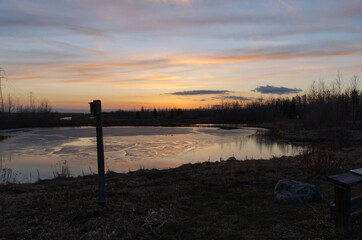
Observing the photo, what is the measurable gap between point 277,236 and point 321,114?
35.8 m

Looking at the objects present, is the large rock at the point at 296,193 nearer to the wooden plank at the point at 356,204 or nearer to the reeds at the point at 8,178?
the wooden plank at the point at 356,204

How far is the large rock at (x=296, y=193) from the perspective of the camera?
16.7 feet

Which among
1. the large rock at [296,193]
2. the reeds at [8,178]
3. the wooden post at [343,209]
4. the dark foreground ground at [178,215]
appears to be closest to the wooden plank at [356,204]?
the wooden post at [343,209]

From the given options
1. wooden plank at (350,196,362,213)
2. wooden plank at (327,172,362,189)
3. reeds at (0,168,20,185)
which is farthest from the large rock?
reeds at (0,168,20,185)

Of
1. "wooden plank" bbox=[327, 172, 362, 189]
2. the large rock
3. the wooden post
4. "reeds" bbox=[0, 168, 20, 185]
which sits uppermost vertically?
"wooden plank" bbox=[327, 172, 362, 189]

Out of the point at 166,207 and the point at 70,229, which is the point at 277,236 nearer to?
the point at 166,207

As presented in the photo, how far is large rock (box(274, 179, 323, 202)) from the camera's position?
5098mm

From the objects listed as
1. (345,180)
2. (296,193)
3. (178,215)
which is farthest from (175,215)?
(345,180)

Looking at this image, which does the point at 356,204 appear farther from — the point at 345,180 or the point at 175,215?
the point at 175,215

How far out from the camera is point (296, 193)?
5.17 m

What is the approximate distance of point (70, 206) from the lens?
16.3 ft

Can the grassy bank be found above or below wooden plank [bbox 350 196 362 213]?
below

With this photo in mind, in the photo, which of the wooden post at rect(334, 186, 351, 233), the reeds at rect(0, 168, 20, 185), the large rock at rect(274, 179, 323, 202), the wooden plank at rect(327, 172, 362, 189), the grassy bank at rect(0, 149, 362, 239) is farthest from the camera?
the reeds at rect(0, 168, 20, 185)

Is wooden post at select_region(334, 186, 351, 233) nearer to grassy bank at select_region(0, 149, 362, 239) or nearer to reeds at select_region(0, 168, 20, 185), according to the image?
grassy bank at select_region(0, 149, 362, 239)
